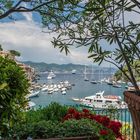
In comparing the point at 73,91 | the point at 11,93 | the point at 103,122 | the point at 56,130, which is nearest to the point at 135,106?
the point at 11,93

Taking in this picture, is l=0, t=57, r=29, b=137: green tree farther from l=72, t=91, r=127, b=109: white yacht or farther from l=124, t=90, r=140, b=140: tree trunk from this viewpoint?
l=72, t=91, r=127, b=109: white yacht

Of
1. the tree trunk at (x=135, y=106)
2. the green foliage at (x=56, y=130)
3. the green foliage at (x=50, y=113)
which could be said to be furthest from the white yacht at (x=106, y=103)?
the tree trunk at (x=135, y=106)

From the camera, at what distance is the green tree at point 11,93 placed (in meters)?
3.30

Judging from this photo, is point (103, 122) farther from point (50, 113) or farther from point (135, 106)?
point (135, 106)

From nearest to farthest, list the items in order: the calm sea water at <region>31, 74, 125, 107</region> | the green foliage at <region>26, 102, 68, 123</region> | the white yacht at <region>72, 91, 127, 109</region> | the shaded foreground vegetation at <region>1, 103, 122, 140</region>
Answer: the shaded foreground vegetation at <region>1, 103, 122, 140</region> → the green foliage at <region>26, 102, 68, 123</region> → the white yacht at <region>72, 91, 127, 109</region> → the calm sea water at <region>31, 74, 125, 107</region>

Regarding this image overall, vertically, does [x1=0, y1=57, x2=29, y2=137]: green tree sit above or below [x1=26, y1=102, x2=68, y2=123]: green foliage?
above

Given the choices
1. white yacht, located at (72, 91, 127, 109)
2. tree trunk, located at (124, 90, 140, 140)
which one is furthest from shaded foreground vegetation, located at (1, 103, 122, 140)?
tree trunk, located at (124, 90, 140, 140)

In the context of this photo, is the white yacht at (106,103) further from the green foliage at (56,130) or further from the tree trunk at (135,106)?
the tree trunk at (135,106)

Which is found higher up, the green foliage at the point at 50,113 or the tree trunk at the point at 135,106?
the tree trunk at the point at 135,106

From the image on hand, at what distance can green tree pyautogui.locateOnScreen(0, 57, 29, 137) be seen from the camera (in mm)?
3300

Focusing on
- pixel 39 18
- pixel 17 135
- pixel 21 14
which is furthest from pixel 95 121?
pixel 21 14

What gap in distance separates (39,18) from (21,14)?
2.10 ft

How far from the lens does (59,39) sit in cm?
367

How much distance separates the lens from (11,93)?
11.2ft
